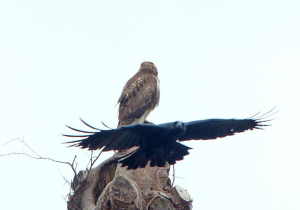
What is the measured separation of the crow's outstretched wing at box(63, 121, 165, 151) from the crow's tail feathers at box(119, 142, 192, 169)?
13 cm

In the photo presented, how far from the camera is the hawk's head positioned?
8203 millimetres

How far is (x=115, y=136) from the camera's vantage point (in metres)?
5.44

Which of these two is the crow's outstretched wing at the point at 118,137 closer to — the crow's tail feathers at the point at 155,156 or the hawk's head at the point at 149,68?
the crow's tail feathers at the point at 155,156

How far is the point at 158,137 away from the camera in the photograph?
5.70 meters

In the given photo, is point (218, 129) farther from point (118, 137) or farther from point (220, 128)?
point (118, 137)

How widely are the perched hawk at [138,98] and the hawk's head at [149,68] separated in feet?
0.25

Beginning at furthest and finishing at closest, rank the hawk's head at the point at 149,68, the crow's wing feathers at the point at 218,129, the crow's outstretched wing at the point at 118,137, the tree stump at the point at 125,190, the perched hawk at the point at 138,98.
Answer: the hawk's head at the point at 149,68 → the perched hawk at the point at 138,98 → the crow's wing feathers at the point at 218,129 → the crow's outstretched wing at the point at 118,137 → the tree stump at the point at 125,190

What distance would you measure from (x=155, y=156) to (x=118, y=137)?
0.48 meters

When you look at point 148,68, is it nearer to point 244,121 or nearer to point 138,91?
point 138,91

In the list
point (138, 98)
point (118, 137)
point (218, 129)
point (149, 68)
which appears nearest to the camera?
point (118, 137)

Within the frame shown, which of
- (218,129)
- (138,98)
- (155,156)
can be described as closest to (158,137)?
(155,156)

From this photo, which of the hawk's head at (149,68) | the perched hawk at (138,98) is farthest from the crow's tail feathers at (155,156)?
the hawk's head at (149,68)

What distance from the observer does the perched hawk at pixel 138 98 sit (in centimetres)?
743

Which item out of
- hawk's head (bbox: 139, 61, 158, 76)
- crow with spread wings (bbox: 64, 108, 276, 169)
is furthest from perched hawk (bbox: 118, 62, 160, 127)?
crow with spread wings (bbox: 64, 108, 276, 169)
